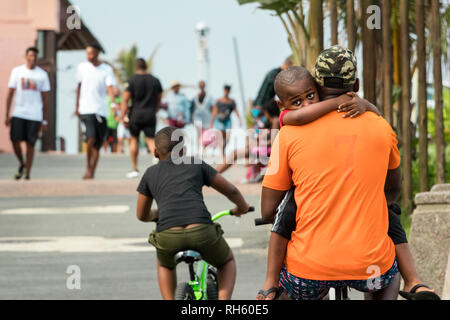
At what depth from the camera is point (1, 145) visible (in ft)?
84.1

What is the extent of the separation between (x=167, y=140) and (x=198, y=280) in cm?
83

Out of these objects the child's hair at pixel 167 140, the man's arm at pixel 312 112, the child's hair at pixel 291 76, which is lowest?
the child's hair at pixel 167 140

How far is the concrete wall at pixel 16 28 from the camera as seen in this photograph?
84.8 feet

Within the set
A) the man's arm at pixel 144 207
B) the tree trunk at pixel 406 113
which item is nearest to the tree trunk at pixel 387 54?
the tree trunk at pixel 406 113

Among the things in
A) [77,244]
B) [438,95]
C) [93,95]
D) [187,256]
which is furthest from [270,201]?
[93,95]

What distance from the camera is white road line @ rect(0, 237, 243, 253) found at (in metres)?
9.29

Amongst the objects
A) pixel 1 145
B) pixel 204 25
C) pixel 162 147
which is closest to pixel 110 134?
pixel 1 145

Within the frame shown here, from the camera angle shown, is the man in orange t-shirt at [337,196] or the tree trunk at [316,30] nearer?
the man in orange t-shirt at [337,196]

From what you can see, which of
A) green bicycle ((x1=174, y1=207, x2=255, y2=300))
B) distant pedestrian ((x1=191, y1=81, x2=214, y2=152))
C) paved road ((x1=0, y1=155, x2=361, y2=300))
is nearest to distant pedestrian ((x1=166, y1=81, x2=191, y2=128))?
distant pedestrian ((x1=191, y1=81, x2=214, y2=152))

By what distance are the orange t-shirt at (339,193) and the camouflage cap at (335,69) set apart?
0.15m

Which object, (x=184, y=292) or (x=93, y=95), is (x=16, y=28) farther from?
(x=184, y=292)

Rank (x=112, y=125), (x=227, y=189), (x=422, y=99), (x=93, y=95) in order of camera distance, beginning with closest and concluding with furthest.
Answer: (x=227, y=189), (x=422, y=99), (x=93, y=95), (x=112, y=125)

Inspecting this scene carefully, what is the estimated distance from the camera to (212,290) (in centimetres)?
574

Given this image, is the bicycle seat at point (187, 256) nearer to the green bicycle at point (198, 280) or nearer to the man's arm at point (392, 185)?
the green bicycle at point (198, 280)
